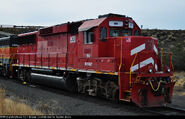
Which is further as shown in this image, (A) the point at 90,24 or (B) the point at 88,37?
(B) the point at 88,37

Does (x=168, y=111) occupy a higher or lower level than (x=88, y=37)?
lower

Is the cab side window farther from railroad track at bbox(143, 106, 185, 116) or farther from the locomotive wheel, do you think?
railroad track at bbox(143, 106, 185, 116)

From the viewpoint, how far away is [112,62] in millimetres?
8797

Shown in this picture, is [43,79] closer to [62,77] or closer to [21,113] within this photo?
[62,77]

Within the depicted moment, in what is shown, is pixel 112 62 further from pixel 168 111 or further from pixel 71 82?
pixel 71 82

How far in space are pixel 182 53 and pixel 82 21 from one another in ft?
41.5

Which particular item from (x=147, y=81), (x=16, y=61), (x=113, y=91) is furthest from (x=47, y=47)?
(x=147, y=81)

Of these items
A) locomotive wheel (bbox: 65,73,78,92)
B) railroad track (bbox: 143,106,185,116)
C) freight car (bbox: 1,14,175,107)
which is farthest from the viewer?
locomotive wheel (bbox: 65,73,78,92)

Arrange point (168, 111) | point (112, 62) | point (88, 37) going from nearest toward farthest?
point (168, 111), point (112, 62), point (88, 37)

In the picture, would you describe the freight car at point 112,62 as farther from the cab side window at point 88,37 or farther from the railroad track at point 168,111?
the railroad track at point 168,111

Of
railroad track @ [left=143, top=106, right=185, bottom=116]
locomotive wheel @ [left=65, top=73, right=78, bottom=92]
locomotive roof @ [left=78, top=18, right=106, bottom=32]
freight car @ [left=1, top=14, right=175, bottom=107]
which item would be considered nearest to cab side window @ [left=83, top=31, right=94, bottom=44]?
freight car @ [left=1, top=14, right=175, bottom=107]

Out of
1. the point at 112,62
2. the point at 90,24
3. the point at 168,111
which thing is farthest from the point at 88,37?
the point at 168,111

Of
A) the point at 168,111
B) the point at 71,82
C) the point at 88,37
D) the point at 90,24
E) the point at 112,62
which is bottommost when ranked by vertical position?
the point at 168,111

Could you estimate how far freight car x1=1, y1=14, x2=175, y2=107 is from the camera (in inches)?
335
